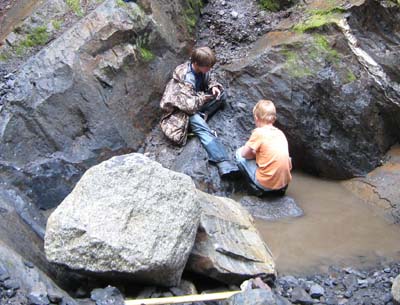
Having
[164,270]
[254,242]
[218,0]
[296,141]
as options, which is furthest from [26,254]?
[218,0]

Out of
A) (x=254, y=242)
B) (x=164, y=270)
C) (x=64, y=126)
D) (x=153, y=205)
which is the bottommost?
(x=254, y=242)

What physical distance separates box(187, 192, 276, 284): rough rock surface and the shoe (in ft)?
3.83

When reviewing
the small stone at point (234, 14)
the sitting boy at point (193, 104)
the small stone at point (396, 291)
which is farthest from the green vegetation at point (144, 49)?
the small stone at point (396, 291)

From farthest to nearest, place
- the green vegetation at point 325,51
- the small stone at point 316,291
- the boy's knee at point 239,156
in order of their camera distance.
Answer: the green vegetation at point 325,51 → the boy's knee at point 239,156 → the small stone at point 316,291

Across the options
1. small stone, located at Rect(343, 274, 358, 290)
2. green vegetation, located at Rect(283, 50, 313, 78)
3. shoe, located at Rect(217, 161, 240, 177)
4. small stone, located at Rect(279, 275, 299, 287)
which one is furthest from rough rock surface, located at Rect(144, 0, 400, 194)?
small stone, located at Rect(279, 275, 299, 287)

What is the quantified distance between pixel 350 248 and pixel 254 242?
98cm

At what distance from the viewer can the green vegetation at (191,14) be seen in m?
7.70

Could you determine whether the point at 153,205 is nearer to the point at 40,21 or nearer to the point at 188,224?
the point at 188,224

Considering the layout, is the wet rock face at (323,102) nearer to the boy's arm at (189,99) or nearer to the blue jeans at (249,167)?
the boy's arm at (189,99)

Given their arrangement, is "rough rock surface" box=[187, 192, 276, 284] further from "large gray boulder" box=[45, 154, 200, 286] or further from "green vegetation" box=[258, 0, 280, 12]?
"green vegetation" box=[258, 0, 280, 12]

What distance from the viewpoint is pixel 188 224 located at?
4.35 m

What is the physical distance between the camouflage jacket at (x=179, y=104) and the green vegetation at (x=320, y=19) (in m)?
1.42

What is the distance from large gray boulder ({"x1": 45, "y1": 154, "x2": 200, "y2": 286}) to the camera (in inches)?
161

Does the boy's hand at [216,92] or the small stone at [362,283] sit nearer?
the small stone at [362,283]
